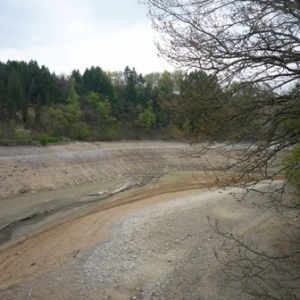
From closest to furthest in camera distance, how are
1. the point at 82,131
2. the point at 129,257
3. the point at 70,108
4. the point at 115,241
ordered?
1. the point at 129,257
2. the point at 115,241
3. the point at 82,131
4. the point at 70,108

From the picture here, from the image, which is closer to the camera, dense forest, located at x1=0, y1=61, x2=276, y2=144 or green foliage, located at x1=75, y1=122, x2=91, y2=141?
dense forest, located at x1=0, y1=61, x2=276, y2=144

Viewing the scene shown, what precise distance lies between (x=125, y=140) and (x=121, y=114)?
7.93 m

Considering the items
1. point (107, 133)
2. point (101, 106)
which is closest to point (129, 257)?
point (107, 133)

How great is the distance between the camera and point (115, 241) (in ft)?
32.2

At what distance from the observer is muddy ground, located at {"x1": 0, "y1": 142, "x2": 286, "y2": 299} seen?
284 inches

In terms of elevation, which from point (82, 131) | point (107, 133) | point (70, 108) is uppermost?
point (70, 108)

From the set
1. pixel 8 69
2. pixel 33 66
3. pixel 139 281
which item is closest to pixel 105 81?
pixel 33 66

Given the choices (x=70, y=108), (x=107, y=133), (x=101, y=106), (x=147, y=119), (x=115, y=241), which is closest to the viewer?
(x=115, y=241)

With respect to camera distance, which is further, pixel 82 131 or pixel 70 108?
pixel 70 108

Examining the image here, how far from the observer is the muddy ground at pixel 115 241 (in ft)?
23.7

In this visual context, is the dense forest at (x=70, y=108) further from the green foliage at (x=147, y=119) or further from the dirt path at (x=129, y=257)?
the dirt path at (x=129, y=257)

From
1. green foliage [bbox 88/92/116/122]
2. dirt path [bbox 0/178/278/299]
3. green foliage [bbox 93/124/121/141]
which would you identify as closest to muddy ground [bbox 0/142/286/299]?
dirt path [bbox 0/178/278/299]

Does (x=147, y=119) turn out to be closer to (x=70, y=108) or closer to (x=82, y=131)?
(x=82, y=131)

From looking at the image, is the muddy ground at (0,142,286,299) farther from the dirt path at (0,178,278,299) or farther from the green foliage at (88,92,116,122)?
the green foliage at (88,92,116,122)
